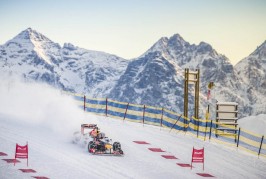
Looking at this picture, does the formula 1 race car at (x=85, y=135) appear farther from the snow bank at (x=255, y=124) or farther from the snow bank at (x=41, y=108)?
the snow bank at (x=255, y=124)

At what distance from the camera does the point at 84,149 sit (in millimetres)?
22500

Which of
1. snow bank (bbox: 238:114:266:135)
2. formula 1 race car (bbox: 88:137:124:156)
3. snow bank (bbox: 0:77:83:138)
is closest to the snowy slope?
snow bank (bbox: 0:77:83:138)

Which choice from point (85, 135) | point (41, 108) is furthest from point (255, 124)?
point (85, 135)

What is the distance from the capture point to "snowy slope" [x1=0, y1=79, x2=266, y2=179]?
19000mm

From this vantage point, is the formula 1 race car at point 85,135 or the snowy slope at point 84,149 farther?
the formula 1 race car at point 85,135

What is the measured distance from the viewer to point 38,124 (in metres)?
27.4

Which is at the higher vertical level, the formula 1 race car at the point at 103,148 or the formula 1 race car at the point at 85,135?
the formula 1 race car at the point at 85,135

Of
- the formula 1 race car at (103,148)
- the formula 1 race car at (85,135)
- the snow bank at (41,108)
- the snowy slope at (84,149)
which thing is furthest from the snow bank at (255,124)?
the formula 1 race car at (103,148)

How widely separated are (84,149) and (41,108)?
28.1 ft

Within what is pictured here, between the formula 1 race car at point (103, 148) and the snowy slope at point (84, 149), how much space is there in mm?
384

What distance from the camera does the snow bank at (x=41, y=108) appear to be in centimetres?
2638

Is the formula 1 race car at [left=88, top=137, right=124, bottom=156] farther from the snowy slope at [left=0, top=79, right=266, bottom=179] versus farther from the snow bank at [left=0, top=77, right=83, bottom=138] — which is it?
the snow bank at [left=0, top=77, right=83, bottom=138]

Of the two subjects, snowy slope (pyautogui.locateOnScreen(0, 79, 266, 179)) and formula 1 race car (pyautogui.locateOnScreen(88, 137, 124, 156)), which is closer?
snowy slope (pyautogui.locateOnScreen(0, 79, 266, 179))

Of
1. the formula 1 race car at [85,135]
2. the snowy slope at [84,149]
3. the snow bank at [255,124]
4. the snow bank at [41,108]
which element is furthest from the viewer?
the snow bank at [255,124]
